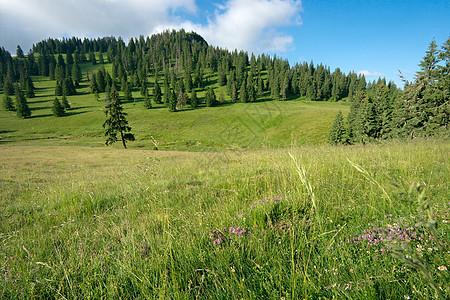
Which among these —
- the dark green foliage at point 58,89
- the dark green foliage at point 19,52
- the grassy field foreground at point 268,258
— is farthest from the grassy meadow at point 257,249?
the dark green foliage at point 19,52

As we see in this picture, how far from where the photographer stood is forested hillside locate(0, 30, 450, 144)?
90.6 ft

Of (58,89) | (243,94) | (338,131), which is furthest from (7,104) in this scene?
(338,131)

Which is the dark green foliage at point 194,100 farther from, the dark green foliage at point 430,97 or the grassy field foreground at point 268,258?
the grassy field foreground at point 268,258

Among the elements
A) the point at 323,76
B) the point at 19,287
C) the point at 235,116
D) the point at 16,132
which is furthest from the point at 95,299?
the point at 323,76

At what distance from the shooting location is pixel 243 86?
105625 mm

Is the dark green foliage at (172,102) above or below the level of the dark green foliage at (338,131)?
above

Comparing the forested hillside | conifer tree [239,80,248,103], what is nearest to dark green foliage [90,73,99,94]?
the forested hillside

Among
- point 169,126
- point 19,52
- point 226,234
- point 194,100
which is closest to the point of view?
point 226,234

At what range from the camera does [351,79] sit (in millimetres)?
132125

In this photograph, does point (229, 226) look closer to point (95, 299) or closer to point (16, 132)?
point (95, 299)

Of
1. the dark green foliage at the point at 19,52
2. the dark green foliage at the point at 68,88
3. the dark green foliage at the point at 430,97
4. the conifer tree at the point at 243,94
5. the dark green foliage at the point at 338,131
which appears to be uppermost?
the dark green foliage at the point at 19,52

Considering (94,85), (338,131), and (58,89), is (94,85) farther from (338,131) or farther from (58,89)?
(338,131)

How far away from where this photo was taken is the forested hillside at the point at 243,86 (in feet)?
90.6

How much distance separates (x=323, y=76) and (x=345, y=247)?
15821 cm
